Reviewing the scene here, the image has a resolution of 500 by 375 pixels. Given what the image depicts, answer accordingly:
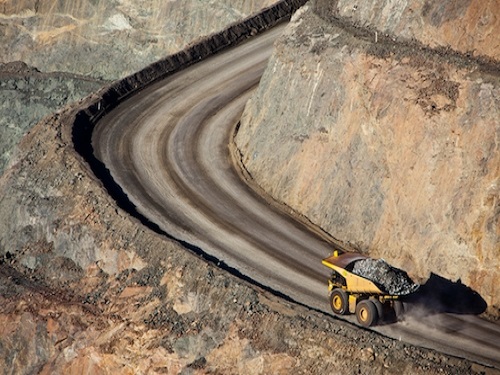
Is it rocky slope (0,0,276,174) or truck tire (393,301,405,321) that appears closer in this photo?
truck tire (393,301,405,321)

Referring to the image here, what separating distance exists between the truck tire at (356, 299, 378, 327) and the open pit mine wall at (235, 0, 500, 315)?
3247 millimetres

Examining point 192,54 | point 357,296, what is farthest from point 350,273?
point 192,54

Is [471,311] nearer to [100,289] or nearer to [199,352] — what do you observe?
[199,352]

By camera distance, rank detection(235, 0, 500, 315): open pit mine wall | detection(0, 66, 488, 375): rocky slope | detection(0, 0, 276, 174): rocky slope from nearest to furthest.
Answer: detection(0, 66, 488, 375): rocky slope → detection(235, 0, 500, 315): open pit mine wall → detection(0, 0, 276, 174): rocky slope

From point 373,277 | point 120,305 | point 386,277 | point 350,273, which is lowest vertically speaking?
point 120,305

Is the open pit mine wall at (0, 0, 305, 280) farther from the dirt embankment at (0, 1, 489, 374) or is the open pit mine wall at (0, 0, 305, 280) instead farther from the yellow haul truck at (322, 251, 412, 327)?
the yellow haul truck at (322, 251, 412, 327)

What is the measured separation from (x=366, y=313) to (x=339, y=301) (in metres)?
1.14

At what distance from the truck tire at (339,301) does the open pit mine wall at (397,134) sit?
317 cm

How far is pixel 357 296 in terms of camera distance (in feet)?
87.2

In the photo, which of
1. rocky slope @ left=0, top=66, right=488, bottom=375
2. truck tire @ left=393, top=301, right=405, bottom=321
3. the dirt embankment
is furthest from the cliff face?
truck tire @ left=393, top=301, right=405, bottom=321

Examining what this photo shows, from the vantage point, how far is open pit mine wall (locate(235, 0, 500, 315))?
27828 millimetres

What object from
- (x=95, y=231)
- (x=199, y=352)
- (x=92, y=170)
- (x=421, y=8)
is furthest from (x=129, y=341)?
(x=421, y=8)

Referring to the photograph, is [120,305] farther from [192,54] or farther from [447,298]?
[192,54]

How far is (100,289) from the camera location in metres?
31.5
